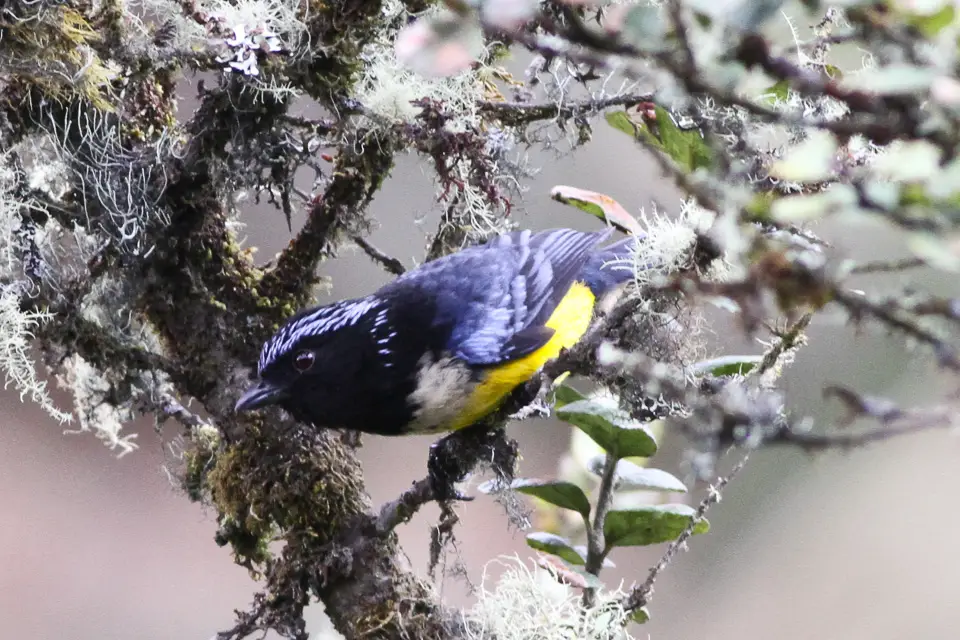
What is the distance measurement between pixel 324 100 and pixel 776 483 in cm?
281

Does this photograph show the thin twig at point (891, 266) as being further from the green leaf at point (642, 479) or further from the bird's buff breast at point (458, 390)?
the bird's buff breast at point (458, 390)

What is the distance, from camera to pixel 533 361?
195 centimetres

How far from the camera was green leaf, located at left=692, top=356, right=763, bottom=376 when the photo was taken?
1.43 m

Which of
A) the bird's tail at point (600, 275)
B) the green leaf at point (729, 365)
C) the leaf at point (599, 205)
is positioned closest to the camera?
the green leaf at point (729, 365)

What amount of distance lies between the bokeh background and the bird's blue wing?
3.37 ft

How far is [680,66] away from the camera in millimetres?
581

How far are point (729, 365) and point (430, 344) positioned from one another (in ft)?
2.23

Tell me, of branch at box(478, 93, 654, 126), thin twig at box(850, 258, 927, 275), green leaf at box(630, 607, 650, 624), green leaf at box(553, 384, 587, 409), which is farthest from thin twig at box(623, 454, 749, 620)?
thin twig at box(850, 258, 927, 275)

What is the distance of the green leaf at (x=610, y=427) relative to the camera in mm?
1518

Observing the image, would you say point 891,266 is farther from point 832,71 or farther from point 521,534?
point 521,534

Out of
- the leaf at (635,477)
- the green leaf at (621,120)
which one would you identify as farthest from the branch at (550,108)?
the leaf at (635,477)

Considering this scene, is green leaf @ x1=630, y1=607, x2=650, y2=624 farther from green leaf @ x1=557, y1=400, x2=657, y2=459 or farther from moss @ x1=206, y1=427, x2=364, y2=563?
moss @ x1=206, y1=427, x2=364, y2=563

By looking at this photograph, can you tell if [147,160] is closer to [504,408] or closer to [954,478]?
[504,408]

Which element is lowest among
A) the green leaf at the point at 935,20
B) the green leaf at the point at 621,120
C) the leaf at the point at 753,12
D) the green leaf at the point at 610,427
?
the green leaf at the point at 935,20
